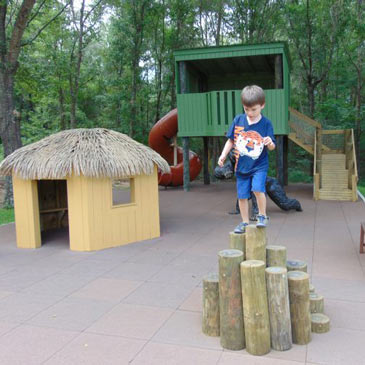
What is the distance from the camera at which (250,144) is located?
434cm

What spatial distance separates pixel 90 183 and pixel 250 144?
388 cm

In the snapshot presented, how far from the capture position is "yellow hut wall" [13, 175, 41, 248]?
7723 millimetres

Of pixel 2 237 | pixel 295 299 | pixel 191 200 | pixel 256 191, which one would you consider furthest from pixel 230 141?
pixel 191 200

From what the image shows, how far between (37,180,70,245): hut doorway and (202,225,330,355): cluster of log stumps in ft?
20.8

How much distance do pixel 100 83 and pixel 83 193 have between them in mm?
17773

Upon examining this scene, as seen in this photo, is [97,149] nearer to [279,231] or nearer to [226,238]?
[226,238]

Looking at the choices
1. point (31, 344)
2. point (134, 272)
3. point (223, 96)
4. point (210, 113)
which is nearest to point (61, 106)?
point (210, 113)

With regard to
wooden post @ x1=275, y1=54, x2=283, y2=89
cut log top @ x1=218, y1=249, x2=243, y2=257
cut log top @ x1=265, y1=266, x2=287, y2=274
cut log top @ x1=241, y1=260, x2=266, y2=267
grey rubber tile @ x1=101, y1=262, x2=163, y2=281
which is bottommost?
grey rubber tile @ x1=101, y1=262, x2=163, y2=281

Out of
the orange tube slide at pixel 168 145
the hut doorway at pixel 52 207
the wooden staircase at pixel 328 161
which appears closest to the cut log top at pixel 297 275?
the hut doorway at pixel 52 207

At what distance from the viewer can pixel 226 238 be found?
815 cm

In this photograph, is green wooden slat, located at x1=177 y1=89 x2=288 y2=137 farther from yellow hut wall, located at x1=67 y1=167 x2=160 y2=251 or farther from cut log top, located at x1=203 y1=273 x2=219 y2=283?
cut log top, located at x1=203 y1=273 x2=219 y2=283

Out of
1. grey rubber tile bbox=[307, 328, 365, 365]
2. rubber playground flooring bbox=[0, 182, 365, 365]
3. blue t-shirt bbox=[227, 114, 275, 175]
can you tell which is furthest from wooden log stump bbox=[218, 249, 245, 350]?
blue t-shirt bbox=[227, 114, 275, 175]

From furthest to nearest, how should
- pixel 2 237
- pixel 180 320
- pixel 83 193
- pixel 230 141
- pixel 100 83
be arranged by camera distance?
pixel 100 83
pixel 2 237
pixel 83 193
pixel 230 141
pixel 180 320

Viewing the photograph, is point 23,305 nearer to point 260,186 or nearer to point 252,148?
point 260,186
